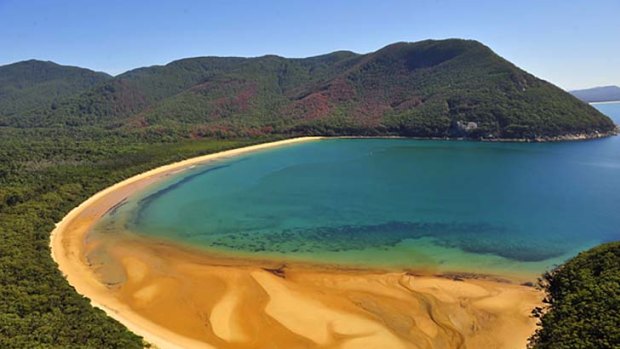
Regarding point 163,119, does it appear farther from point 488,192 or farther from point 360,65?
point 488,192

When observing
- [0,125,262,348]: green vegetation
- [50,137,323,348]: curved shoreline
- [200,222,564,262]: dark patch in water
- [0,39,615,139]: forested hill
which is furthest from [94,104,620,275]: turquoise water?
[0,39,615,139]: forested hill

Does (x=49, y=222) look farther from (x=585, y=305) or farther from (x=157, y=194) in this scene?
(x=585, y=305)

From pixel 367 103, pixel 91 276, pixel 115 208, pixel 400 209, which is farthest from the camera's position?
pixel 367 103

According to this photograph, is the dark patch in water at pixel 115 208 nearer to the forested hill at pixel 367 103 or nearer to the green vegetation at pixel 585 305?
the green vegetation at pixel 585 305

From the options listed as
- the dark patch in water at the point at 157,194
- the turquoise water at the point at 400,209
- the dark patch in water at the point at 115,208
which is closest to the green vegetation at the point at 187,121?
the dark patch in water at the point at 115,208

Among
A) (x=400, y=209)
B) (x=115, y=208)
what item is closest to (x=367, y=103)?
(x=400, y=209)

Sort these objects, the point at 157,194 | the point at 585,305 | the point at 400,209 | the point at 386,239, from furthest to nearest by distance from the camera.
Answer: the point at 157,194
the point at 400,209
the point at 386,239
the point at 585,305
